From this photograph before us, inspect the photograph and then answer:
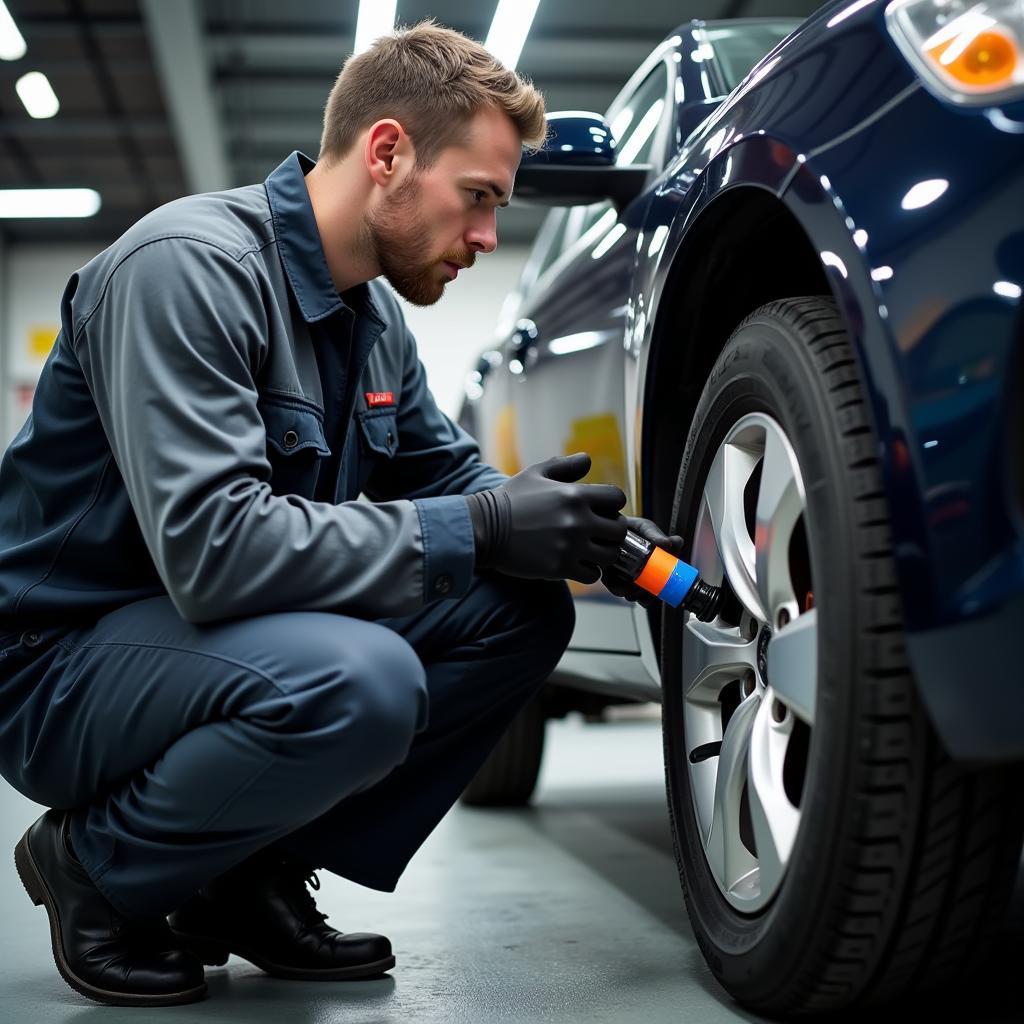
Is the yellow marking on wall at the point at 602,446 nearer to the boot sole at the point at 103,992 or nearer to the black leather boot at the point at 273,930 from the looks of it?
the black leather boot at the point at 273,930

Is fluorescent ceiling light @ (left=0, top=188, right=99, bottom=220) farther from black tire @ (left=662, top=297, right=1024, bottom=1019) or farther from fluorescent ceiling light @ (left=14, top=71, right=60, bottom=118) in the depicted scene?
black tire @ (left=662, top=297, right=1024, bottom=1019)

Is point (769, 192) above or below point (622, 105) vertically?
below

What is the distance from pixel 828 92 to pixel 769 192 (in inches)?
4.7

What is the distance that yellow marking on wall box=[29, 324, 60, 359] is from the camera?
1177cm

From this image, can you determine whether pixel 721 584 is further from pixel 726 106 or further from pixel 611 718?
pixel 611 718

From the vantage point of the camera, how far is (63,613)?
152cm

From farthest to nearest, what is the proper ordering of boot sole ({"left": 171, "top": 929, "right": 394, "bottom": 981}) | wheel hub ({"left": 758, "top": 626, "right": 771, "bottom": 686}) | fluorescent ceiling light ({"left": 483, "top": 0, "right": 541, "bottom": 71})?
fluorescent ceiling light ({"left": 483, "top": 0, "right": 541, "bottom": 71}) < boot sole ({"left": 171, "top": 929, "right": 394, "bottom": 981}) < wheel hub ({"left": 758, "top": 626, "right": 771, "bottom": 686})

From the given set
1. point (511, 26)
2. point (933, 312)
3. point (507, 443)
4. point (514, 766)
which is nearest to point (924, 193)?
point (933, 312)

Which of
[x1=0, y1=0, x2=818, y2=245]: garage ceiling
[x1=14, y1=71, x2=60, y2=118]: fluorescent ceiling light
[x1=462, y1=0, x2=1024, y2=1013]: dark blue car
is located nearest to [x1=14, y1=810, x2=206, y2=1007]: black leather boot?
[x1=462, y1=0, x2=1024, y2=1013]: dark blue car

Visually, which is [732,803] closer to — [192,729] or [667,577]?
[667,577]

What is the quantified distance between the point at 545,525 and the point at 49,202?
33.4ft

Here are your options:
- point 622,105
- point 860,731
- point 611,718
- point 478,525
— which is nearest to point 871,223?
point 860,731

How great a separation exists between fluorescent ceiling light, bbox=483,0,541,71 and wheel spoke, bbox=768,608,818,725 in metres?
5.61

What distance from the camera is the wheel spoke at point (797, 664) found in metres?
1.14
